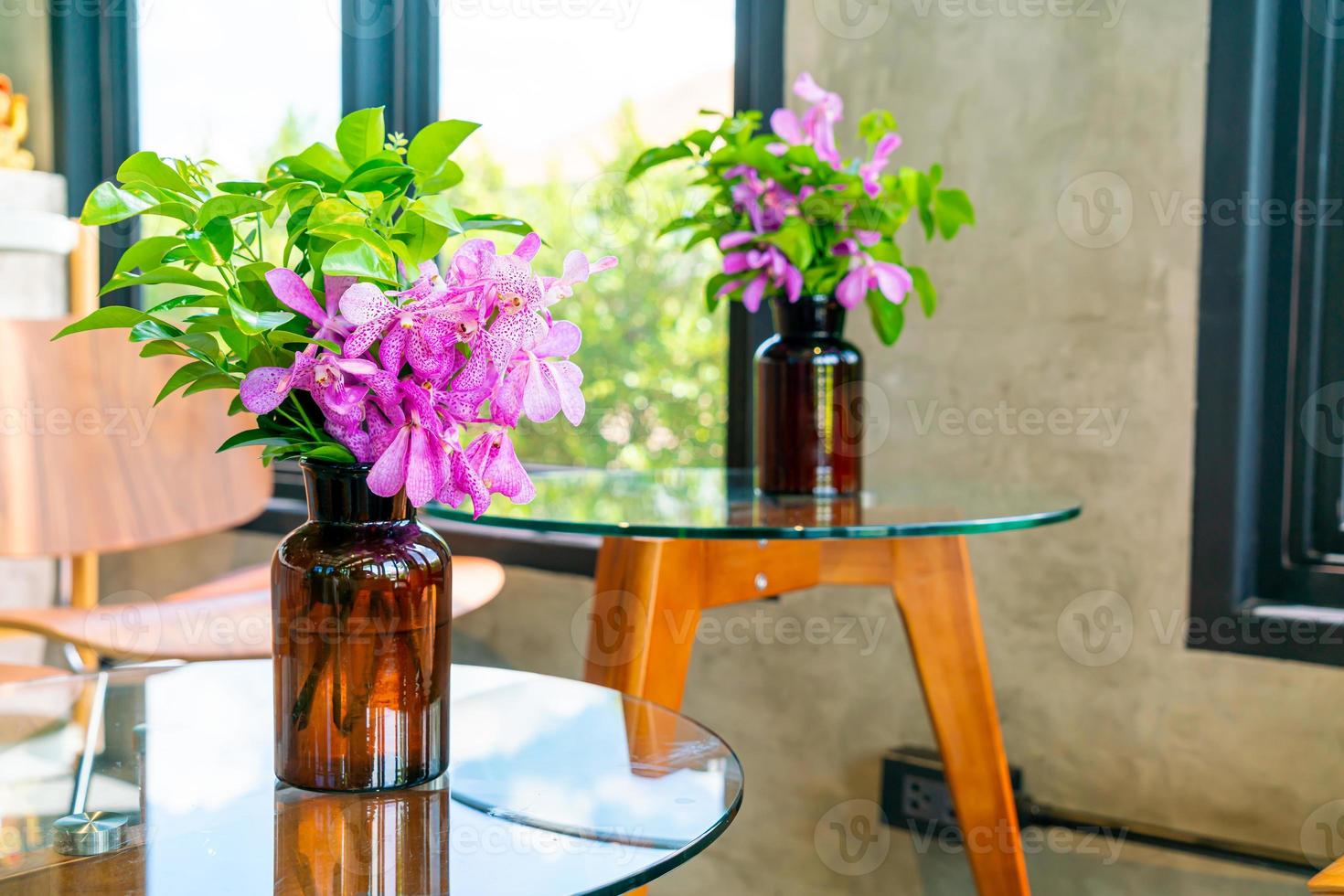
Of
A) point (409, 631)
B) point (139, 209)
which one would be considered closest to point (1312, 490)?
point (409, 631)

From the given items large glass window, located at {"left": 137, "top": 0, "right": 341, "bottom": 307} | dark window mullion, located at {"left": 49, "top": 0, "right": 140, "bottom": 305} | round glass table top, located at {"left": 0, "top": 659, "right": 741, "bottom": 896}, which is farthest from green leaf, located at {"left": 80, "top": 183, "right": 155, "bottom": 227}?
dark window mullion, located at {"left": 49, "top": 0, "right": 140, "bottom": 305}

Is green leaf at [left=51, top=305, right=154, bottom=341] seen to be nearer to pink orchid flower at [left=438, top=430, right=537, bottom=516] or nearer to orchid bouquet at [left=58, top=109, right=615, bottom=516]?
orchid bouquet at [left=58, top=109, right=615, bottom=516]

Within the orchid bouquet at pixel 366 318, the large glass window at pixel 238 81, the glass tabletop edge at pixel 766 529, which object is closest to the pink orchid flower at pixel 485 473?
the orchid bouquet at pixel 366 318

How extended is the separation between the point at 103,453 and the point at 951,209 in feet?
5.12

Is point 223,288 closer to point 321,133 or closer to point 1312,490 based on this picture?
point 1312,490

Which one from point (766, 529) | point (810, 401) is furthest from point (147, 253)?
point (810, 401)

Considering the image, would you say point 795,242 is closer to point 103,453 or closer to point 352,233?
point 352,233

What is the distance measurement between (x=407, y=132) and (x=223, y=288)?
6.05ft

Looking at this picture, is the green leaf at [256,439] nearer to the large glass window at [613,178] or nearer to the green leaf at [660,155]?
the green leaf at [660,155]

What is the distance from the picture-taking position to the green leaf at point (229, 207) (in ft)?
2.05

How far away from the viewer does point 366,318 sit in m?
0.61

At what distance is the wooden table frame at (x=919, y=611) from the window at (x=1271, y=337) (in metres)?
0.36

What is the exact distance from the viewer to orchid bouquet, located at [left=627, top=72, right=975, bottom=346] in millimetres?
1294

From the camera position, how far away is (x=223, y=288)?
0.68 meters
